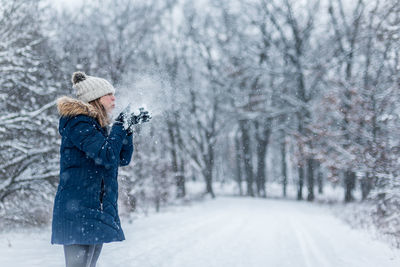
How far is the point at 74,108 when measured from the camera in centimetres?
279

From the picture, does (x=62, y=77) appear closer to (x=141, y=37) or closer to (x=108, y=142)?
(x=108, y=142)

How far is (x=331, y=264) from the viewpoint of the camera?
6094mm

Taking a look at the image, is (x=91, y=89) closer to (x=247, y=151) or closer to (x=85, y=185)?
(x=85, y=185)

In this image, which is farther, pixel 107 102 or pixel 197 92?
pixel 197 92

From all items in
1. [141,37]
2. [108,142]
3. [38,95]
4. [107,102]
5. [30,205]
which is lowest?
[30,205]

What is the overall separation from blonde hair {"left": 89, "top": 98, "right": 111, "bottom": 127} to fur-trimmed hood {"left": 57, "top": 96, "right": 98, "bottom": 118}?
71 millimetres

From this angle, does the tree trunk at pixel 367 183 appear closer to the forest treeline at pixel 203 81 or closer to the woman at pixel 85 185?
the forest treeline at pixel 203 81

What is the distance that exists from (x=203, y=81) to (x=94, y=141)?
2657 cm

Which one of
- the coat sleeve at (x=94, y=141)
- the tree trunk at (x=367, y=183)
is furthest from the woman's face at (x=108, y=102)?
the tree trunk at (x=367, y=183)

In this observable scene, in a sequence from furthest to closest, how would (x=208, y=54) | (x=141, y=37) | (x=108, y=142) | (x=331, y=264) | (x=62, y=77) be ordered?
(x=208, y=54), (x=141, y=37), (x=62, y=77), (x=331, y=264), (x=108, y=142)

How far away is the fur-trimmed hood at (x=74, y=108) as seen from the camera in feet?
9.14

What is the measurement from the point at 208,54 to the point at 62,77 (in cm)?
1929

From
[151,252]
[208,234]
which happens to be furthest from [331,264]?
[208,234]

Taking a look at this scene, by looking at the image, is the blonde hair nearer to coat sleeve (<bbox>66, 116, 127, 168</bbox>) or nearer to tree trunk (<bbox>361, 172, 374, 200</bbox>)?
coat sleeve (<bbox>66, 116, 127, 168</bbox>)
